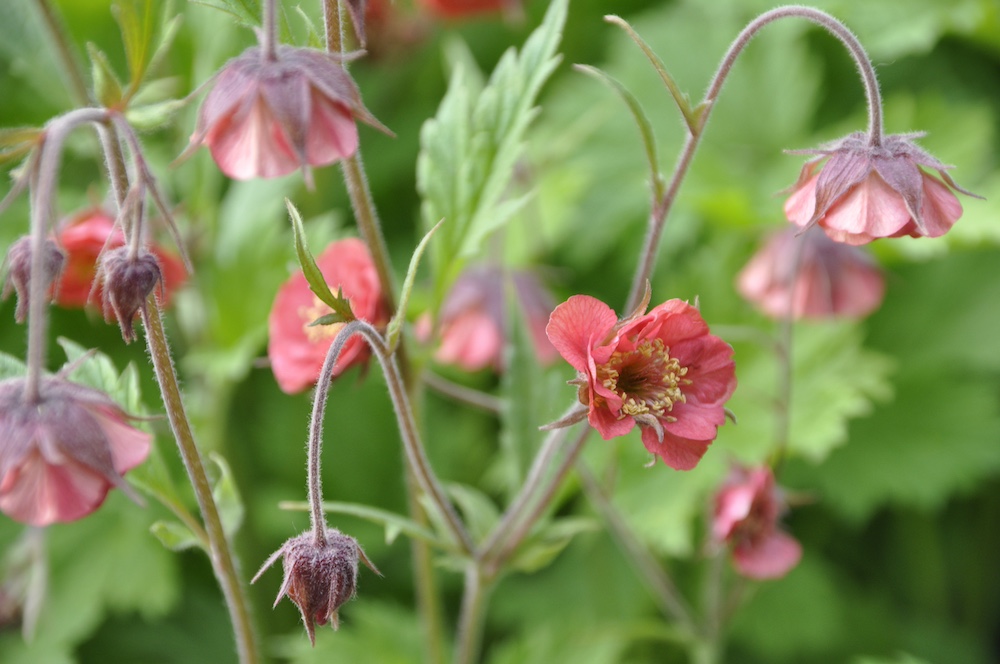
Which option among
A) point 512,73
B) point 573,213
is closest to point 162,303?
point 512,73

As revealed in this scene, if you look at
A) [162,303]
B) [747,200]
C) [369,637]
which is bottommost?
[369,637]

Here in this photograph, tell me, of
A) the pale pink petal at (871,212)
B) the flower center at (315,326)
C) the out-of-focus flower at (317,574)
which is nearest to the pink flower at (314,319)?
the flower center at (315,326)

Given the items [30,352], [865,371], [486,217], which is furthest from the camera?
[865,371]

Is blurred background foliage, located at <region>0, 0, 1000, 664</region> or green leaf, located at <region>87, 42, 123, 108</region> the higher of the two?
green leaf, located at <region>87, 42, 123, 108</region>

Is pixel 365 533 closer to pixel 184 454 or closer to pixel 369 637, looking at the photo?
pixel 369 637

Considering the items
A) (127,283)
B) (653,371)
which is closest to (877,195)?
(653,371)

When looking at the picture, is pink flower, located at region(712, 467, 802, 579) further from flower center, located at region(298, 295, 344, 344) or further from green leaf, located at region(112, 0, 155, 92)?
green leaf, located at region(112, 0, 155, 92)

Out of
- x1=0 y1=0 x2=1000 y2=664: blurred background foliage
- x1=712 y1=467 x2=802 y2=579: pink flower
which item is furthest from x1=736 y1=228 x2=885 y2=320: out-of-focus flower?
x1=712 y1=467 x2=802 y2=579: pink flower

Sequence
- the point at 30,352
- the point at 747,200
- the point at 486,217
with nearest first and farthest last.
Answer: the point at 30,352 < the point at 486,217 < the point at 747,200
